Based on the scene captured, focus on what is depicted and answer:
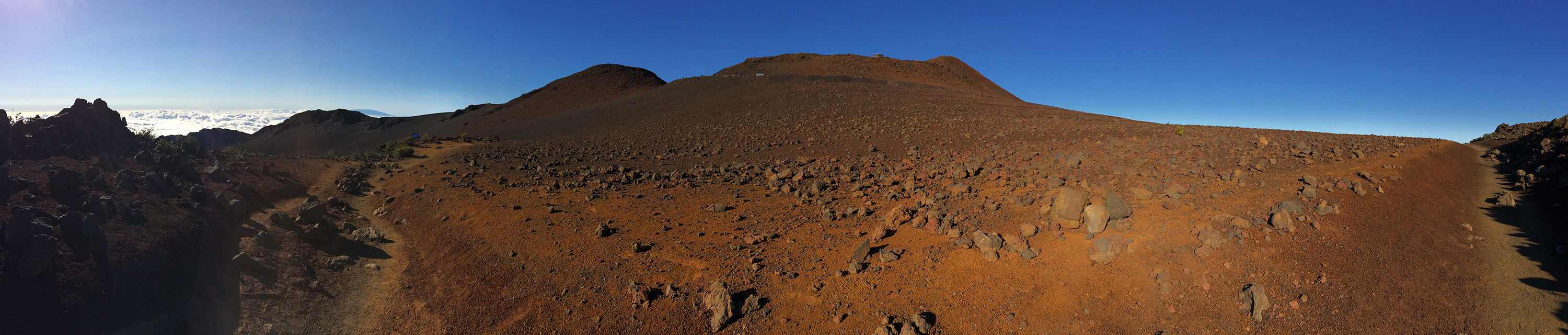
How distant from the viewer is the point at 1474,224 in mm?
6258

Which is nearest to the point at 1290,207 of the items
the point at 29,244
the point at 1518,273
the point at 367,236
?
the point at 1518,273

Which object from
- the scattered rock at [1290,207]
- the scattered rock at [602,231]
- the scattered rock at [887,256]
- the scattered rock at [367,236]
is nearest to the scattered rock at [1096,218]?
the scattered rock at [1290,207]

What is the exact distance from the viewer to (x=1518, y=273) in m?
5.24

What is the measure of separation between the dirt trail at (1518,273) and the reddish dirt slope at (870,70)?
85.7 feet

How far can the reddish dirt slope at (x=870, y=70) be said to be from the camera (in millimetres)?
34594

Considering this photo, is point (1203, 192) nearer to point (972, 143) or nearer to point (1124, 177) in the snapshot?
point (1124, 177)

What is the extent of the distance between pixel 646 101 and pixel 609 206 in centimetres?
2097

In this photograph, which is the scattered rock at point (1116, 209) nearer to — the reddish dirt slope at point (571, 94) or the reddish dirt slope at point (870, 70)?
the reddish dirt slope at point (870, 70)

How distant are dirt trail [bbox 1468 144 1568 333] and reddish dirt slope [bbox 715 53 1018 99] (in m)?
26.1

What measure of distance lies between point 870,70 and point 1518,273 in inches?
1237

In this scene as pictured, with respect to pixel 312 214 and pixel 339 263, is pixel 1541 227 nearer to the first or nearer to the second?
pixel 339 263

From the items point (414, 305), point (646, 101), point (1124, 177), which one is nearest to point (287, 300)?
point (414, 305)

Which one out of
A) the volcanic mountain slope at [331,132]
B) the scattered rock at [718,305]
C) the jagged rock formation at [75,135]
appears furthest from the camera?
the volcanic mountain slope at [331,132]

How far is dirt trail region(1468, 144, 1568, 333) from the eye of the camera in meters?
4.61
